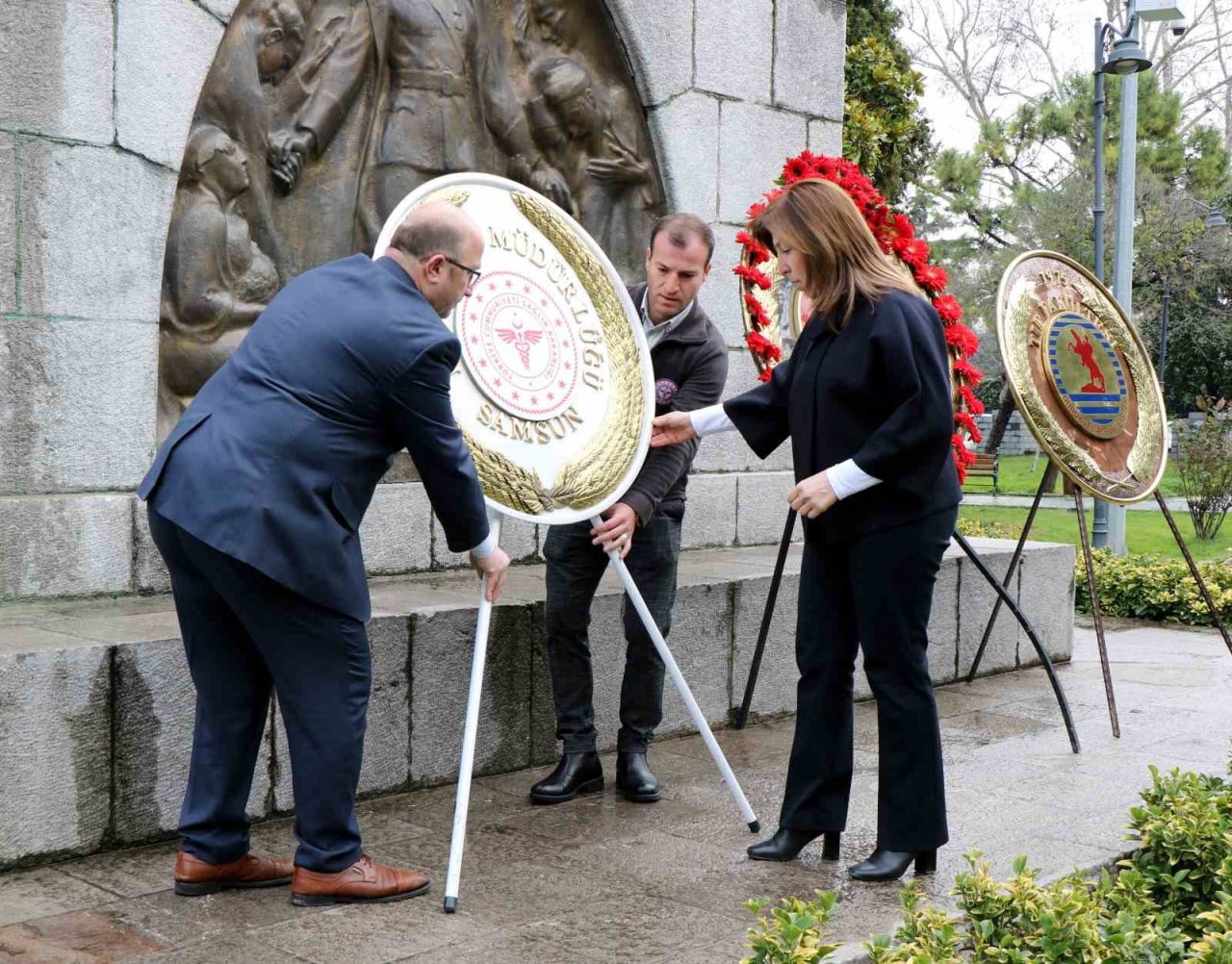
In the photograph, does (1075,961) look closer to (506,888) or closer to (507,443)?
(506,888)

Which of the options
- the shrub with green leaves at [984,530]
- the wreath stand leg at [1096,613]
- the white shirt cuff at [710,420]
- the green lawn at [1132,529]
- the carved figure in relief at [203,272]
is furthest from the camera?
the green lawn at [1132,529]

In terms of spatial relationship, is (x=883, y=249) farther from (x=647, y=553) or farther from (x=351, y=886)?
(x=351, y=886)

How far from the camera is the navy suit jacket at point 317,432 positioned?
10.7 ft

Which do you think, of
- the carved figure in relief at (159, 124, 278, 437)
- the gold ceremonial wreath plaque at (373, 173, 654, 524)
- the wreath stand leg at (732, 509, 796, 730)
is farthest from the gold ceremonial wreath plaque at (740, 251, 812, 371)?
the carved figure in relief at (159, 124, 278, 437)

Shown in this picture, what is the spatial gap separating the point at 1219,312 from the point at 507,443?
118 feet

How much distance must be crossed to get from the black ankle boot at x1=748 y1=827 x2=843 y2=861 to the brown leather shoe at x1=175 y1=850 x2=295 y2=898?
134cm

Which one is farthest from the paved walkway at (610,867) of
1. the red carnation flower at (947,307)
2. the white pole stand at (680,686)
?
the red carnation flower at (947,307)

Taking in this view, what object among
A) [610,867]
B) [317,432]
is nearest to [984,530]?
[610,867]

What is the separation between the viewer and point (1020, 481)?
30891 mm

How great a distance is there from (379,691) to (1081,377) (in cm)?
340

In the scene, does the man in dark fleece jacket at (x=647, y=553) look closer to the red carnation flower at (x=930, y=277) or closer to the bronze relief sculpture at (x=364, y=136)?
the red carnation flower at (x=930, y=277)

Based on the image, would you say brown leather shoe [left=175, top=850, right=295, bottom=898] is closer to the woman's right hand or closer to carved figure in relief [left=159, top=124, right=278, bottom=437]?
the woman's right hand

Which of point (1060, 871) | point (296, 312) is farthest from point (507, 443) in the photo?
point (1060, 871)

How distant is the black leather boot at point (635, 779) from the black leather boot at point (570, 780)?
0.08 metres
